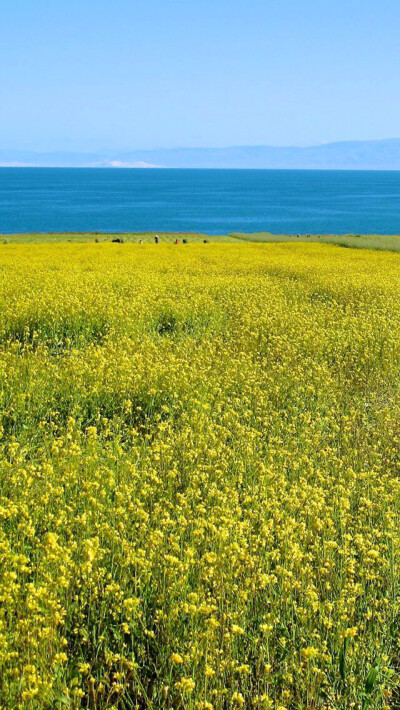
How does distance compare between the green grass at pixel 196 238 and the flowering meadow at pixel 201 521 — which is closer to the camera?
the flowering meadow at pixel 201 521

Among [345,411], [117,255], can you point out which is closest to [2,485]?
[345,411]

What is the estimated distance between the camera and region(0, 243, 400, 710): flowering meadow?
14.8 ft

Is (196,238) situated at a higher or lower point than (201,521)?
higher

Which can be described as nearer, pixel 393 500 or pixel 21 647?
pixel 21 647

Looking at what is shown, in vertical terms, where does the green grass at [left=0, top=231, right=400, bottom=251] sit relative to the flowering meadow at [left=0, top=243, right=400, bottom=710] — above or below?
above

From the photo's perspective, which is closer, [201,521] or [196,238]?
[201,521]

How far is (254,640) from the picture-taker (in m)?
4.50

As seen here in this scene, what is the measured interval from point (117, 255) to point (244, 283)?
43.8ft

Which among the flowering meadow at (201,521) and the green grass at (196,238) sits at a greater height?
the green grass at (196,238)

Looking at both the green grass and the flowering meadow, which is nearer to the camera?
the flowering meadow

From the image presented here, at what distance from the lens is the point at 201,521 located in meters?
5.68

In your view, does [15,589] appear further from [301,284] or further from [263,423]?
[301,284]

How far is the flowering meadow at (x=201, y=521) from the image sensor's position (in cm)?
452

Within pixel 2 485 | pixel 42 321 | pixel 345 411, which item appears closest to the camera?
pixel 2 485
